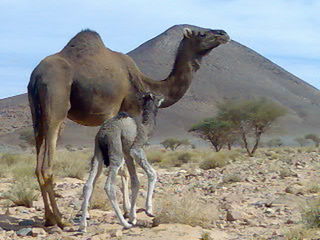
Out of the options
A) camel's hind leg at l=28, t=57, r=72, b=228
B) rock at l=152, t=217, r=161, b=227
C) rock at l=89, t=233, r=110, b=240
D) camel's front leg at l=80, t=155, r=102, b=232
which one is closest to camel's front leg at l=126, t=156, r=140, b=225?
rock at l=152, t=217, r=161, b=227

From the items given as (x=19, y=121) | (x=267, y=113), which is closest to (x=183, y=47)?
(x=267, y=113)

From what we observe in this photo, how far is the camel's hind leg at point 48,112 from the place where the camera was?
29.0 ft

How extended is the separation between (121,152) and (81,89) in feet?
4.92

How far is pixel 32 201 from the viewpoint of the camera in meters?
11.4

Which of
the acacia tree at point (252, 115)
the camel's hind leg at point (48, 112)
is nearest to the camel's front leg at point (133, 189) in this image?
the camel's hind leg at point (48, 112)

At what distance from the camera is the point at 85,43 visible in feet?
32.7

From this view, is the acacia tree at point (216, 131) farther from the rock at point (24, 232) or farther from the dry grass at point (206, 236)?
the dry grass at point (206, 236)

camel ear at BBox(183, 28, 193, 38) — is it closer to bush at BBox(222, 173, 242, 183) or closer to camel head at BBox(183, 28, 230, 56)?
camel head at BBox(183, 28, 230, 56)

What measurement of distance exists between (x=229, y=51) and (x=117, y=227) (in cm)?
14867

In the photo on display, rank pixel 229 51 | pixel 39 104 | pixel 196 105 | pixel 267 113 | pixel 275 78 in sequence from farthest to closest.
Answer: pixel 229 51
pixel 275 78
pixel 196 105
pixel 267 113
pixel 39 104

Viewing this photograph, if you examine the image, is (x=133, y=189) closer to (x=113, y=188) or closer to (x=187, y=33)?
(x=113, y=188)

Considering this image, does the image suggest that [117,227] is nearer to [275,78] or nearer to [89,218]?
[89,218]

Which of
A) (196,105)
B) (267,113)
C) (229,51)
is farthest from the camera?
(229,51)

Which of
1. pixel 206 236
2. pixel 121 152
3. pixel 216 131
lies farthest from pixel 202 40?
pixel 216 131
